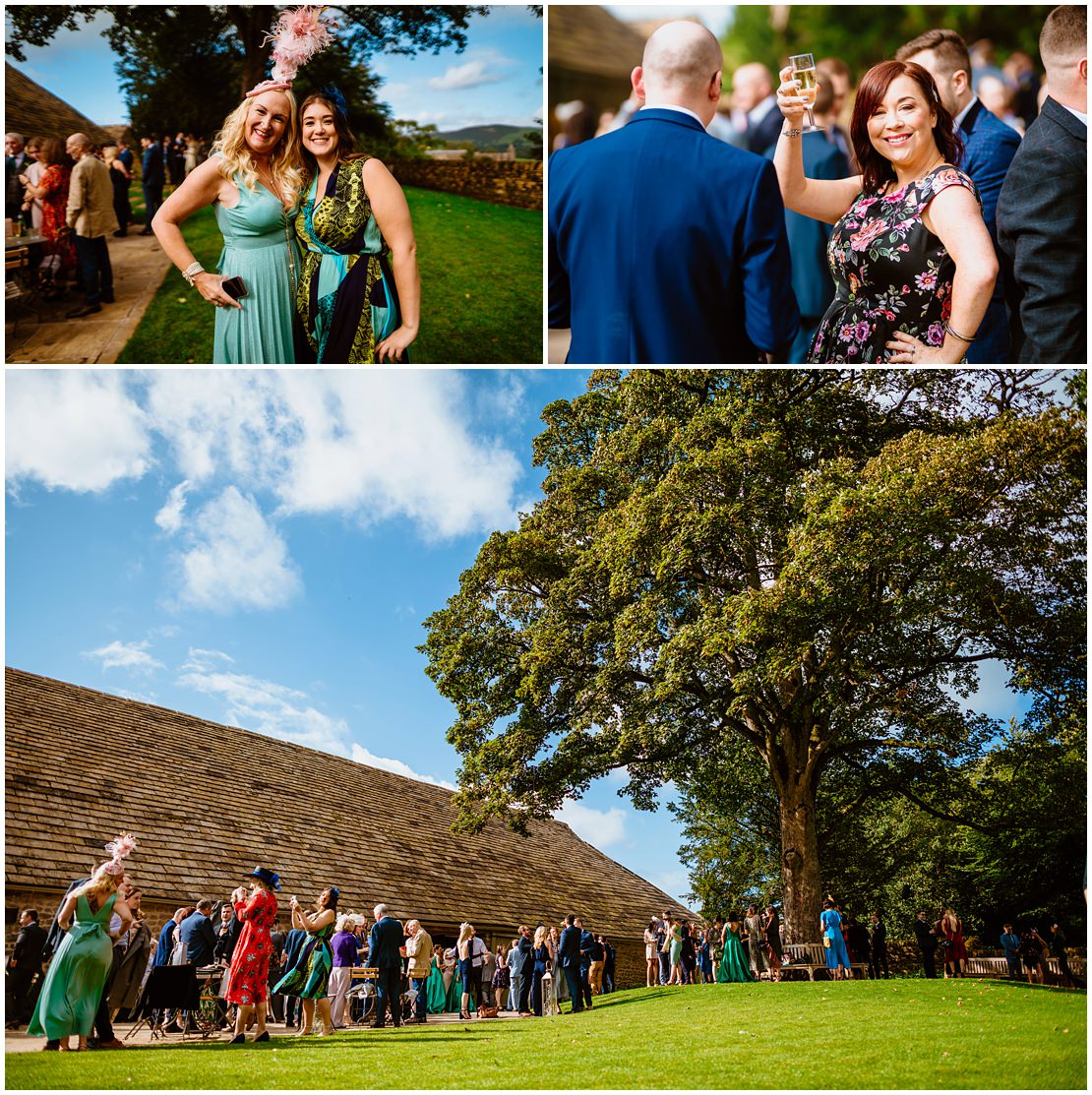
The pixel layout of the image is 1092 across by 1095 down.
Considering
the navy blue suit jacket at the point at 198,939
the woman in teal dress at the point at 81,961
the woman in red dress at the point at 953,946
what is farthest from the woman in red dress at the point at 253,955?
the woman in red dress at the point at 953,946

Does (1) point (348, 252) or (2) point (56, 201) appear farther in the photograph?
(2) point (56, 201)

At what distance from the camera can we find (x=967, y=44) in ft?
27.9

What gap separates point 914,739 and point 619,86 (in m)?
9.51

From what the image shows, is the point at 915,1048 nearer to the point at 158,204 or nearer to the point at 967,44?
the point at 967,44

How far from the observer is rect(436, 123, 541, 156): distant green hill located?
30.1ft

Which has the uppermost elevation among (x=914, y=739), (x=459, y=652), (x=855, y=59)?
(x=855, y=59)

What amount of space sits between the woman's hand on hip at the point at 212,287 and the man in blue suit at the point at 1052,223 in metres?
5.65

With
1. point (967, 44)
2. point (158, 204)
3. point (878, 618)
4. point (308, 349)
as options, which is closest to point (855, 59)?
point (967, 44)

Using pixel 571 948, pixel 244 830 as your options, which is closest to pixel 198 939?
pixel 571 948

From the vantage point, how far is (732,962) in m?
14.1

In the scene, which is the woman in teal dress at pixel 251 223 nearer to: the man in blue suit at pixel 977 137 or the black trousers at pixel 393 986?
the man in blue suit at pixel 977 137

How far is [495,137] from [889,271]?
3398 mm

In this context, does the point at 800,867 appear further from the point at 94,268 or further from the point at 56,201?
the point at 56,201

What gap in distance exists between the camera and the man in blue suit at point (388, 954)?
10.2 metres
